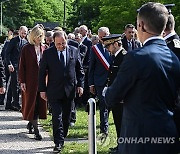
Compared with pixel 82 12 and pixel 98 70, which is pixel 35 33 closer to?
pixel 98 70

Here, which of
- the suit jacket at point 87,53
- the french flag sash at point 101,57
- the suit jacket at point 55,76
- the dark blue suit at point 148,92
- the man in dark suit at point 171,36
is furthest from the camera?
the suit jacket at point 87,53

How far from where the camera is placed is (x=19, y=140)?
Result: 30.3ft

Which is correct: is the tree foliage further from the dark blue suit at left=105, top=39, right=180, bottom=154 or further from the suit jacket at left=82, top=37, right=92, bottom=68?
the dark blue suit at left=105, top=39, right=180, bottom=154

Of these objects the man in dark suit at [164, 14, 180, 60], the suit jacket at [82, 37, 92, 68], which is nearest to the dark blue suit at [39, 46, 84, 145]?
the man in dark suit at [164, 14, 180, 60]

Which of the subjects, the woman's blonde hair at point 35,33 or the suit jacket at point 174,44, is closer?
the suit jacket at point 174,44

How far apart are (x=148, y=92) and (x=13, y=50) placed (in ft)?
29.0

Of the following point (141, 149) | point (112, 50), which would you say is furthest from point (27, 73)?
point (141, 149)

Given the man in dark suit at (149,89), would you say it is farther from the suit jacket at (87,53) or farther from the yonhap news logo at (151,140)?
the suit jacket at (87,53)

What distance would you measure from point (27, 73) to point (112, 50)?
92.1 inches

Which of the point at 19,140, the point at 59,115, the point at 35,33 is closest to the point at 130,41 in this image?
the point at 35,33


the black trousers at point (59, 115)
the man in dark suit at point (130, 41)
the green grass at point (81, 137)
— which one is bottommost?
the green grass at point (81, 137)

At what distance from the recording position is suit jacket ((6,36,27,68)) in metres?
12.5

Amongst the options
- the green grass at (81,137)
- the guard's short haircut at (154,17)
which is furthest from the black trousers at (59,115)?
the guard's short haircut at (154,17)

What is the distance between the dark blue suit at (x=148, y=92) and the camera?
13.5ft
